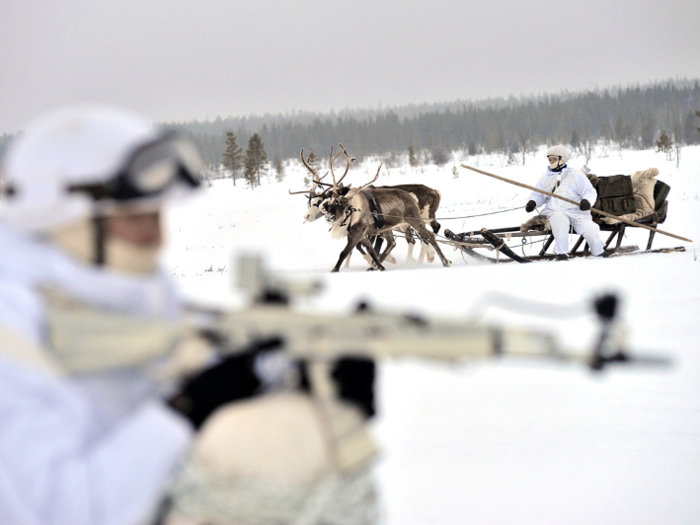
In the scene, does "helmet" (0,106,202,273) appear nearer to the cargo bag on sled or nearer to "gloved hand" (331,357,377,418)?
"gloved hand" (331,357,377,418)

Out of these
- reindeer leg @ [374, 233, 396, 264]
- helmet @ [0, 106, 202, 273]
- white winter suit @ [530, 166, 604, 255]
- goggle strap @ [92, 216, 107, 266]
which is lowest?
reindeer leg @ [374, 233, 396, 264]

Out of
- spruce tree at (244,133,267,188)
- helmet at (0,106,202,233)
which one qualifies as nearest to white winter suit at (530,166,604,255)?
helmet at (0,106,202,233)

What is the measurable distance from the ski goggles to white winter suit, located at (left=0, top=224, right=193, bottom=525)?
5.5 inches

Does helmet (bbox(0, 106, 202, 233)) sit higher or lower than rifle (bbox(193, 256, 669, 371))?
higher

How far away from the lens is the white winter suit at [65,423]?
99 cm

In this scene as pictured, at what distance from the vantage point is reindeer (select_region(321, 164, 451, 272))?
1007 cm

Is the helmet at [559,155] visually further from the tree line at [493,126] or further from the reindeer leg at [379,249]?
the tree line at [493,126]

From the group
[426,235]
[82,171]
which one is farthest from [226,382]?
[426,235]

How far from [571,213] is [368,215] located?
3.15m

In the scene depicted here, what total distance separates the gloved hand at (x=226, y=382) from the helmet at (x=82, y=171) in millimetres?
322

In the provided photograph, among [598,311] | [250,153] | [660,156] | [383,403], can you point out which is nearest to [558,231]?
[383,403]

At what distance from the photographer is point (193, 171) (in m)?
1.22

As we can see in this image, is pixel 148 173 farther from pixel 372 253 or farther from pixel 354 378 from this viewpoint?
pixel 372 253

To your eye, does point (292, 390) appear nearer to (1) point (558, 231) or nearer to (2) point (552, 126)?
(1) point (558, 231)
